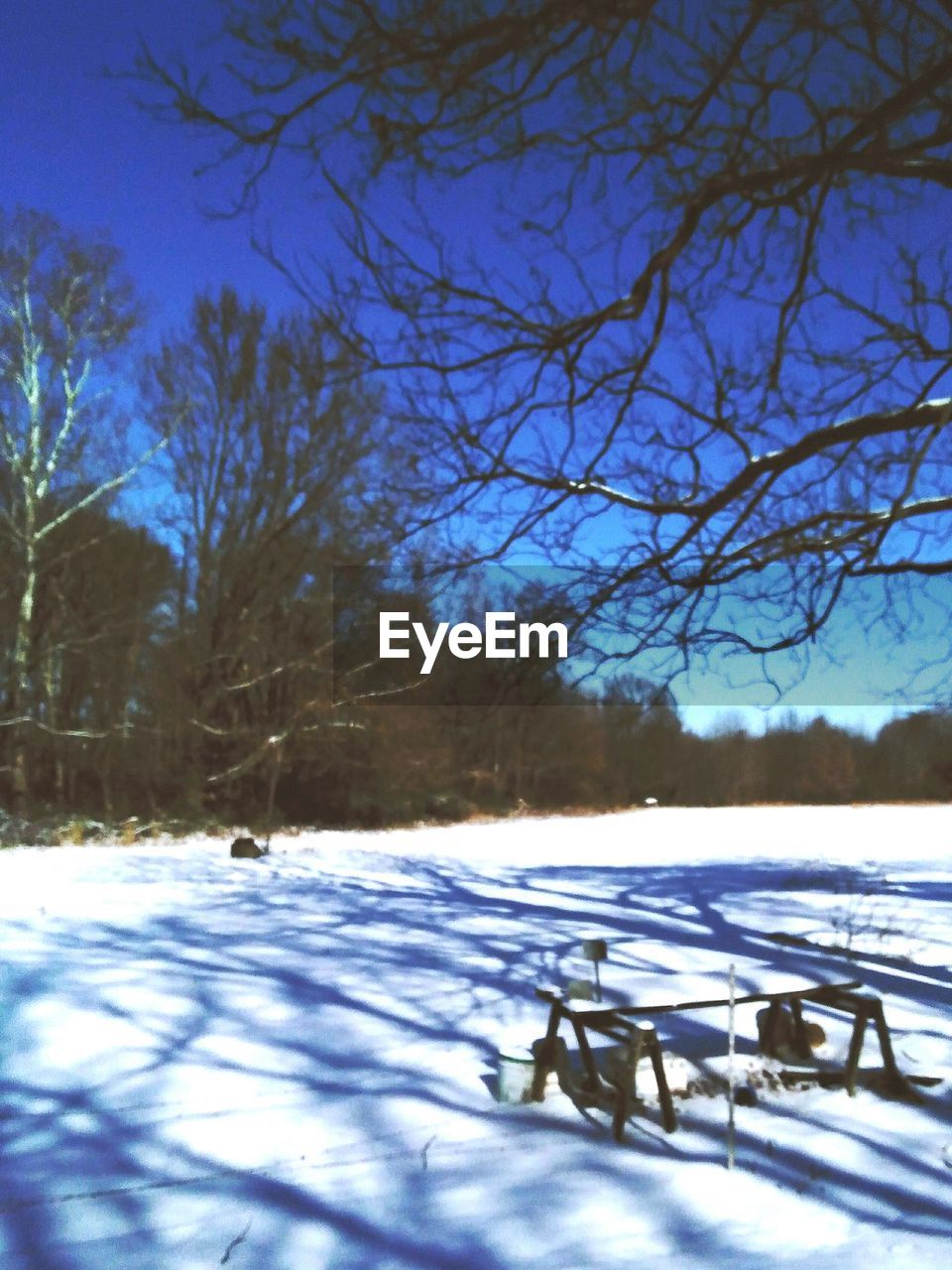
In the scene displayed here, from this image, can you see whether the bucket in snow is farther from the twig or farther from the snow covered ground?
the twig

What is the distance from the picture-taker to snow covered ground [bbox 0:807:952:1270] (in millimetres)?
3750

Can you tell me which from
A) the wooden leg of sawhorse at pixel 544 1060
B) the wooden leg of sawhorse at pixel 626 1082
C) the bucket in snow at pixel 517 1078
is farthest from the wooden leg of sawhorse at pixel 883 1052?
the bucket in snow at pixel 517 1078

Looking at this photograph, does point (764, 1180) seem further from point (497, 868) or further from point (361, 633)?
point (361, 633)

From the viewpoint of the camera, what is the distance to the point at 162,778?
20.4 meters

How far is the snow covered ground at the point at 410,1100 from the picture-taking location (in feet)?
12.3

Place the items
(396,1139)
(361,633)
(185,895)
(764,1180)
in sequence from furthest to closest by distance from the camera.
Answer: (361,633) < (185,895) < (396,1139) < (764,1180)

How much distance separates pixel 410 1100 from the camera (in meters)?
5.20

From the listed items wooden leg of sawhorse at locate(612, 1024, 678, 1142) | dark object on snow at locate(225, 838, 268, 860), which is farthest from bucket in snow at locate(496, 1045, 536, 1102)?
dark object on snow at locate(225, 838, 268, 860)

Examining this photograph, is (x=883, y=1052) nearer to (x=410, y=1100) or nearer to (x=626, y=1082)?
(x=626, y=1082)

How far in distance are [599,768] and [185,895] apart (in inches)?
A: 845

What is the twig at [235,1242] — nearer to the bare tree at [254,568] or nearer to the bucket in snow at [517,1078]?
the bucket in snow at [517,1078]

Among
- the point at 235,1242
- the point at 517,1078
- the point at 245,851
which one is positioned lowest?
the point at 235,1242

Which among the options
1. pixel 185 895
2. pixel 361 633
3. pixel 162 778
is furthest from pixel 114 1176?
pixel 162 778

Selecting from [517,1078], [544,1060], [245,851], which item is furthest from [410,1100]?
[245,851]
